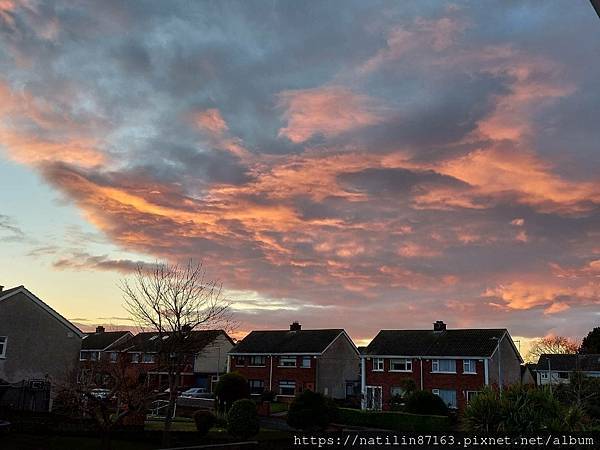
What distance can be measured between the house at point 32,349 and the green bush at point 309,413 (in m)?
15.0

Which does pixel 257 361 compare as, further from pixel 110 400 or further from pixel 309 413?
pixel 110 400

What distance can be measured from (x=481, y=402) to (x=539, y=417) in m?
2.15

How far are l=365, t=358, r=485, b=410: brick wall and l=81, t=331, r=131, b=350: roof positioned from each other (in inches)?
1498

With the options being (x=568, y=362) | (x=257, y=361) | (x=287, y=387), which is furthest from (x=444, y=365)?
(x=568, y=362)

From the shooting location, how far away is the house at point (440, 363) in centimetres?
5356

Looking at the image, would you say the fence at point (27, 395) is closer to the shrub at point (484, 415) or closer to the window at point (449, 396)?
the shrub at point (484, 415)

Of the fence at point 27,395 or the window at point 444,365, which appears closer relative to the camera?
the fence at point 27,395

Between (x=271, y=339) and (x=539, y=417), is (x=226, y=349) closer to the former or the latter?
(x=271, y=339)

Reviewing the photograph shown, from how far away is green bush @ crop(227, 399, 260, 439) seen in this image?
2980 centimetres

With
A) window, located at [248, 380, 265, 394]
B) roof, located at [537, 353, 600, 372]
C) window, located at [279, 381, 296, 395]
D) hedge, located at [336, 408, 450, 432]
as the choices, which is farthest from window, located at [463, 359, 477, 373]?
roof, located at [537, 353, 600, 372]

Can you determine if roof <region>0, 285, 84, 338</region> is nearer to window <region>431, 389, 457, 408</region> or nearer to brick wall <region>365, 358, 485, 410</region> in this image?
brick wall <region>365, 358, 485, 410</region>

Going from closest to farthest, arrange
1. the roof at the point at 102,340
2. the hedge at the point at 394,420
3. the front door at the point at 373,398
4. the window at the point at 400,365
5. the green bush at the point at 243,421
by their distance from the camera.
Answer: the green bush at the point at 243,421
the hedge at the point at 394,420
the front door at the point at 373,398
the window at the point at 400,365
the roof at the point at 102,340

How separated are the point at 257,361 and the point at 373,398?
55.6 feet

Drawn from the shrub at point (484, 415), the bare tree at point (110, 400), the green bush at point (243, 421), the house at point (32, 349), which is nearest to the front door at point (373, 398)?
the green bush at point (243, 421)
